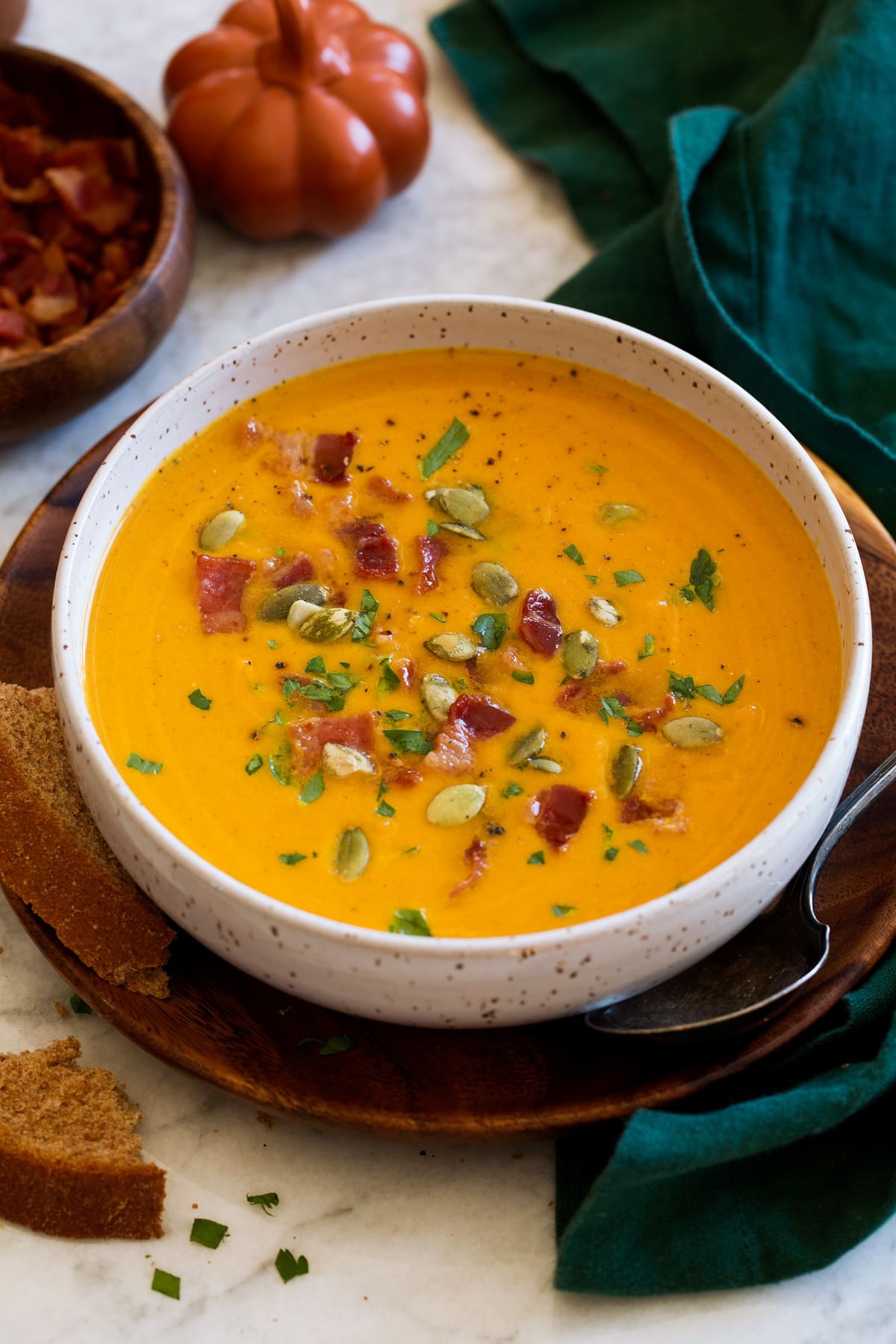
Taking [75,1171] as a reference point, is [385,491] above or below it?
above

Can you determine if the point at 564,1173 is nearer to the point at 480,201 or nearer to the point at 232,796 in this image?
the point at 232,796

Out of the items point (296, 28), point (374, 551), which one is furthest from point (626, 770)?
point (296, 28)

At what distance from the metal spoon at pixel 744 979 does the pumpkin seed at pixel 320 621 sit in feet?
2.93

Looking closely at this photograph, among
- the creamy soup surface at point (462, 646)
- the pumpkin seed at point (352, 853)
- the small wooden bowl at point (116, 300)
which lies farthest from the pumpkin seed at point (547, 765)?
the small wooden bowl at point (116, 300)

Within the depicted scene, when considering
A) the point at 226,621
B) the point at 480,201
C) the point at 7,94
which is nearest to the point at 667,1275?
the point at 226,621

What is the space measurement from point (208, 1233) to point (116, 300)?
224 centimetres

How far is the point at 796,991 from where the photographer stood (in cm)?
268

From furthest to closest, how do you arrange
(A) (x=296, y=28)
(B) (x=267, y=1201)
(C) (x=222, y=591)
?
(A) (x=296, y=28) < (C) (x=222, y=591) < (B) (x=267, y=1201)

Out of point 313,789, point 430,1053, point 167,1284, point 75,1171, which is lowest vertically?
point 167,1284

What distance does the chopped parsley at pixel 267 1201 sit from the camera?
263cm

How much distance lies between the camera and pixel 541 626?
2895 millimetres

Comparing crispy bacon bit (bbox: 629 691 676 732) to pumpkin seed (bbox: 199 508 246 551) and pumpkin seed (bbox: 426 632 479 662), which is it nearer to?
pumpkin seed (bbox: 426 632 479 662)

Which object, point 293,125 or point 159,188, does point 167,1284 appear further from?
point 293,125

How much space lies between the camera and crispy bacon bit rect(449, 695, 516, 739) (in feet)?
9.06
